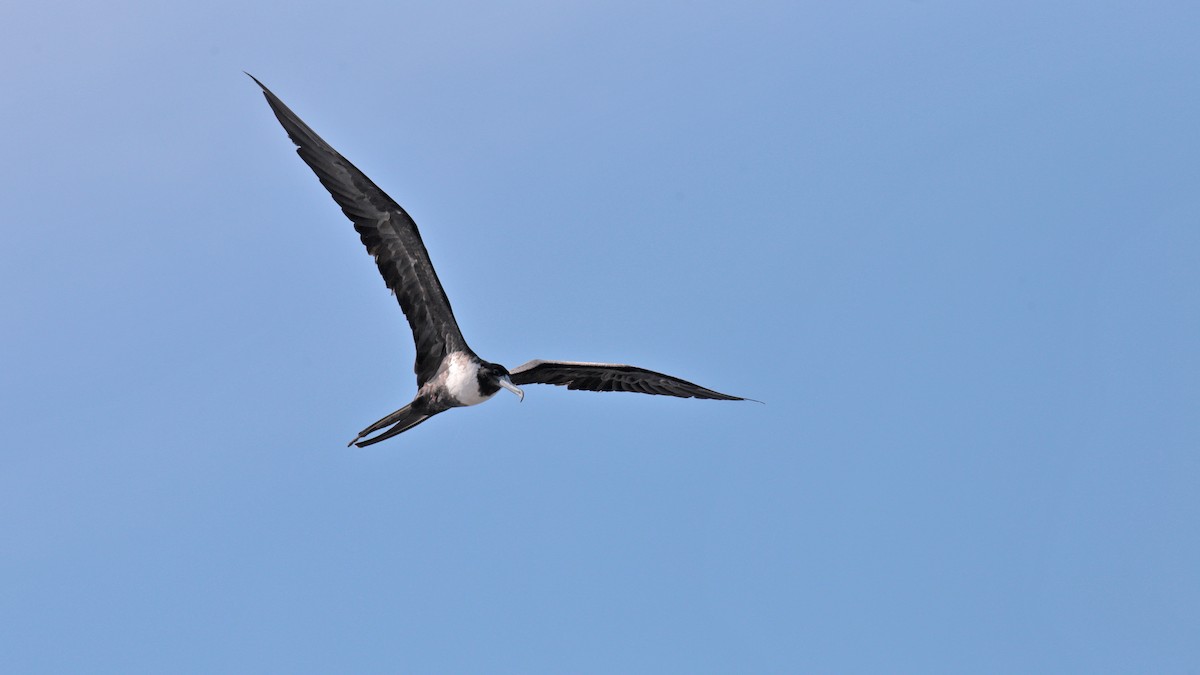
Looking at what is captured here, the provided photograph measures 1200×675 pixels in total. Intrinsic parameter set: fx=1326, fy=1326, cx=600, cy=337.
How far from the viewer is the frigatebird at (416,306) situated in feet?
46.8

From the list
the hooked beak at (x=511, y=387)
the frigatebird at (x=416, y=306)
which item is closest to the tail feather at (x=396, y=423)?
the frigatebird at (x=416, y=306)

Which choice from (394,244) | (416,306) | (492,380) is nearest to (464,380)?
(492,380)

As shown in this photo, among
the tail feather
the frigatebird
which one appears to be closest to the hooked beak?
the frigatebird

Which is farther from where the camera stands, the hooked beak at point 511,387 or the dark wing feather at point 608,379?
the dark wing feather at point 608,379

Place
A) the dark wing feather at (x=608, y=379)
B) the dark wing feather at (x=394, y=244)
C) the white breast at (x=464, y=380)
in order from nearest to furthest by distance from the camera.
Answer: the dark wing feather at (x=394, y=244)
the white breast at (x=464, y=380)
the dark wing feather at (x=608, y=379)

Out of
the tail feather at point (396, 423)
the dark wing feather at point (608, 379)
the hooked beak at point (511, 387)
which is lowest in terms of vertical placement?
the tail feather at point (396, 423)

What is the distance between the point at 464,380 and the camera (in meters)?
14.9

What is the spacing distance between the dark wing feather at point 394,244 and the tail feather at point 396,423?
0.42 meters

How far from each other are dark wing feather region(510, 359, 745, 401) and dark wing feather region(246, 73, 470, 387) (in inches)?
41.7

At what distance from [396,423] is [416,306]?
1368 mm

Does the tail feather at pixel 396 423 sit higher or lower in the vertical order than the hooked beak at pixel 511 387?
lower

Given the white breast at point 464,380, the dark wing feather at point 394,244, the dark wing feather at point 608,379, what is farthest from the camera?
the dark wing feather at point 608,379

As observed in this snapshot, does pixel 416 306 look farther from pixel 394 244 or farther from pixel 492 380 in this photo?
pixel 492 380

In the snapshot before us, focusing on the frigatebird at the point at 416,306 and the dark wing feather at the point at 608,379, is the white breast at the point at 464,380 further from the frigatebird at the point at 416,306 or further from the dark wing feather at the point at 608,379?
the dark wing feather at the point at 608,379
